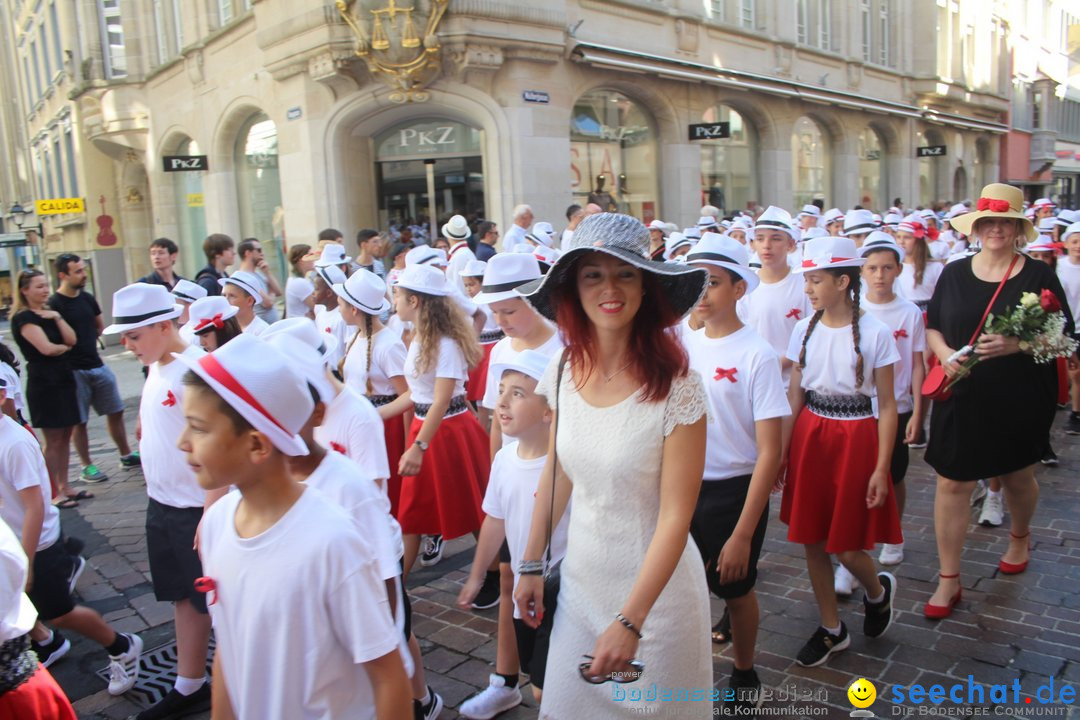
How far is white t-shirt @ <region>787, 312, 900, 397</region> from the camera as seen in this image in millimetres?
3791

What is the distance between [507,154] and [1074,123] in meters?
48.2

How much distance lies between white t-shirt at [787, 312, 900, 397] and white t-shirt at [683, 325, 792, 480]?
0.67 m

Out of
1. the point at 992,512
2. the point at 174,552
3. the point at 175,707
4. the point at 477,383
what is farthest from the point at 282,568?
the point at 992,512

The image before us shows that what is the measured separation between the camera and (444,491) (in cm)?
463

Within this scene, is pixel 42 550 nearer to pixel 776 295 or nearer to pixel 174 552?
pixel 174 552

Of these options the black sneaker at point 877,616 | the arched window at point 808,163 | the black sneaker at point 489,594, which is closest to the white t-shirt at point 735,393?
the black sneaker at point 877,616

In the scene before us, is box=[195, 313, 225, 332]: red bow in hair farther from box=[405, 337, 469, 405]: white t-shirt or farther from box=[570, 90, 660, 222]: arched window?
box=[570, 90, 660, 222]: arched window

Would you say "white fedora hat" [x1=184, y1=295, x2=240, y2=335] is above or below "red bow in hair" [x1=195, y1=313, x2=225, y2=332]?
above

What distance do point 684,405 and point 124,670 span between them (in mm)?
3270

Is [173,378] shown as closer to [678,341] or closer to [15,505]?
[15,505]

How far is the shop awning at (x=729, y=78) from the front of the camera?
15625 mm

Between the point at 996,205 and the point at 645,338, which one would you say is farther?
the point at 996,205

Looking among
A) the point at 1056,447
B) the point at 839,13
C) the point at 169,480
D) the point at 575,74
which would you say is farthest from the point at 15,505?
the point at 839,13

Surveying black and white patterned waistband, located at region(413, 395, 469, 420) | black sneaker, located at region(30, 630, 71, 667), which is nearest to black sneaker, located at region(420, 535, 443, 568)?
black and white patterned waistband, located at region(413, 395, 469, 420)
